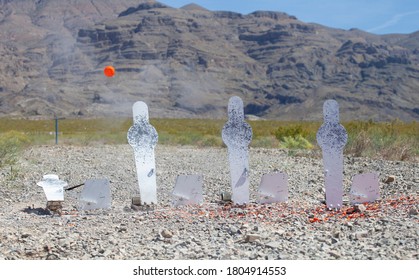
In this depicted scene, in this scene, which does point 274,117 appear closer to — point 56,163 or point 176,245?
point 56,163

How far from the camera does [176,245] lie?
28.4ft

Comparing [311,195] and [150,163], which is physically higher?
[150,163]

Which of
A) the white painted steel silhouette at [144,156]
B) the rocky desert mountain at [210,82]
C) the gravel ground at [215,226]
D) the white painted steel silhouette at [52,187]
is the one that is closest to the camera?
the gravel ground at [215,226]

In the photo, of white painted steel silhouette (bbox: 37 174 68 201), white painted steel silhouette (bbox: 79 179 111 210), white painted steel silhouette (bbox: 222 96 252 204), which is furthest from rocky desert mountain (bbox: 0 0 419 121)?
white painted steel silhouette (bbox: 222 96 252 204)

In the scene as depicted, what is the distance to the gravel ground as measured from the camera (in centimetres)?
824

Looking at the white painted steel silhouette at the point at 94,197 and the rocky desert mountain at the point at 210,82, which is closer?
the white painted steel silhouette at the point at 94,197

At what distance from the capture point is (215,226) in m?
9.93

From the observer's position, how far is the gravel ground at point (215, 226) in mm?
8242

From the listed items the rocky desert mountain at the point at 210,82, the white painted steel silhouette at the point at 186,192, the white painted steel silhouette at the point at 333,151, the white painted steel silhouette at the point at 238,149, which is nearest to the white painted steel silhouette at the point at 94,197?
the white painted steel silhouette at the point at 186,192

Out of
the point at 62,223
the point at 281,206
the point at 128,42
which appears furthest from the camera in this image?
the point at 128,42

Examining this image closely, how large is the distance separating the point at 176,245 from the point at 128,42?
636ft

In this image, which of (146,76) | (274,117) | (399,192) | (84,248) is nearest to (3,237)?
(84,248)

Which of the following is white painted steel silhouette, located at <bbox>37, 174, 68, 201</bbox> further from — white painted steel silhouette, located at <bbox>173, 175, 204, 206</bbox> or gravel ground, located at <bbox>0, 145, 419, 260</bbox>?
white painted steel silhouette, located at <bbox>173, 175, 204, 206</bbox>

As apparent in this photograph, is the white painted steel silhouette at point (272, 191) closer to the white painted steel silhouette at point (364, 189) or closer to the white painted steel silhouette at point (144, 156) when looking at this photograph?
the white painted steel silhouette at point (364, 189)
